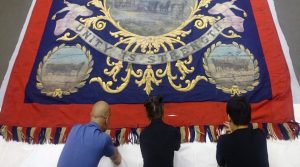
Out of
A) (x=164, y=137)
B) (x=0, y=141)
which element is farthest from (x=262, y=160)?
(x=0, y=141)

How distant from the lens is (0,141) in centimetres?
178

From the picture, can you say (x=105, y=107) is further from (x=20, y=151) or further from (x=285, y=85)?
(x=285, y=85)

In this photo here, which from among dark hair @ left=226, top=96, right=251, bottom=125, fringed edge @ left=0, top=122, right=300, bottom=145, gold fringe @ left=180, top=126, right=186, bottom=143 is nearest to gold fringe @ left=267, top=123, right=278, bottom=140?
fringed edge @ left=0, top=122, right=300, bottom=145

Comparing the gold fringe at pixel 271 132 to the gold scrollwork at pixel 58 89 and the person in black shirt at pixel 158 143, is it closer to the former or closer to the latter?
the person in black shirt at pixel 158 143

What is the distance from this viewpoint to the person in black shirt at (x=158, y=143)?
4.82ft

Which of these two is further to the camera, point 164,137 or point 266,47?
point 266,47

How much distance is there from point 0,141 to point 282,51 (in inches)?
65.2

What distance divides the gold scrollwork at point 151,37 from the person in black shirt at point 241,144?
2.26 ft

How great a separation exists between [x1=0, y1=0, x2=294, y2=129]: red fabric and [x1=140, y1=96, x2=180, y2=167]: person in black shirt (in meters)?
0.21

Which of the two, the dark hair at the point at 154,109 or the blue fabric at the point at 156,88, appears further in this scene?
the blue fabric at the point at 156,88

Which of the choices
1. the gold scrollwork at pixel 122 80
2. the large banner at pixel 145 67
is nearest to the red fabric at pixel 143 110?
the large banner at pixel 145 67

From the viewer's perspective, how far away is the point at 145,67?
1956mm

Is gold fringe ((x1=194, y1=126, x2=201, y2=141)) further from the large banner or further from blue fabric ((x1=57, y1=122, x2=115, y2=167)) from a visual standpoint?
blue fabric ((x1=57, y1=122, x2=115, y2=167))

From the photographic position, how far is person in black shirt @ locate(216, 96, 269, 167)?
4.55 ft
